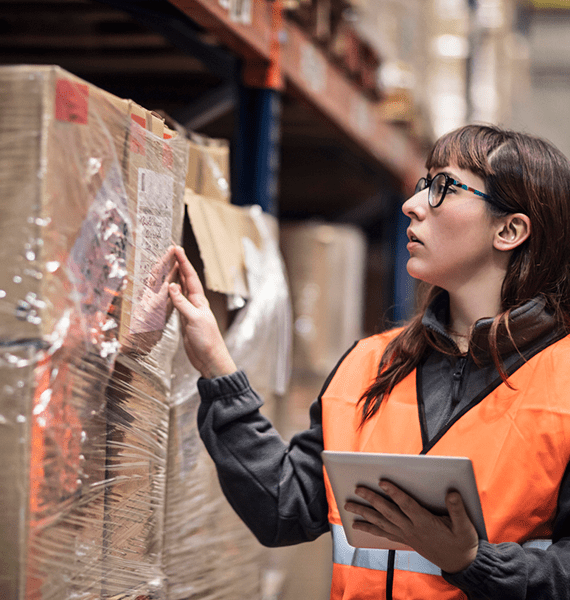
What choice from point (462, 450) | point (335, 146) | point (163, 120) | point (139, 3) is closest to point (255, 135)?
point (139, 3)

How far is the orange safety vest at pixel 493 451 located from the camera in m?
1.41

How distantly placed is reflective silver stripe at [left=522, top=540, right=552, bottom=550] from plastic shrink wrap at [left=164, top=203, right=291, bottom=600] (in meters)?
0.83

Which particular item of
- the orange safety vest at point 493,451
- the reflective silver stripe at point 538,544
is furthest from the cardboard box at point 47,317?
the reflective silver stripe at point 538,544

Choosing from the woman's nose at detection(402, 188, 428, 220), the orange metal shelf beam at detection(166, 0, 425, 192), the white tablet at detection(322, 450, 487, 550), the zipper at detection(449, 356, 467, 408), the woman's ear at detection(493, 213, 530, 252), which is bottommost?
the white tablet at detection(322, 450, 487, 550)

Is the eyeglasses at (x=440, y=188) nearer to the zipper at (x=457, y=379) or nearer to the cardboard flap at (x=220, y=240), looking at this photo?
the zipper at (x=457, y=379)

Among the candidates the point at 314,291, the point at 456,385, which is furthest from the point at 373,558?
the point at 314,291

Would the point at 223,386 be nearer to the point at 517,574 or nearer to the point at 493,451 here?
the point at 493,451

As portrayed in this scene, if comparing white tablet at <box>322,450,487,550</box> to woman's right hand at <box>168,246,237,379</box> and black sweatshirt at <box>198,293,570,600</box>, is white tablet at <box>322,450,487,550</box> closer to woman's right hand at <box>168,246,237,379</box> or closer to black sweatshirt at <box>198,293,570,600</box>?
black sweatshirt at <box>198,293,570,600</box>

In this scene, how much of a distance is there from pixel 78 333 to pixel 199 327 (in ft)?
1.28

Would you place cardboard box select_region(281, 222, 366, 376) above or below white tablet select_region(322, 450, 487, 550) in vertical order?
below

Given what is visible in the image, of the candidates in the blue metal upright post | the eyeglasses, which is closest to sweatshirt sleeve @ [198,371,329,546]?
the eyeglasses

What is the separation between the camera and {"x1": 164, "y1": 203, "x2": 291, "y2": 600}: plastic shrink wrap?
1.78 metres

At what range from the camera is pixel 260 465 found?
1.63 meters

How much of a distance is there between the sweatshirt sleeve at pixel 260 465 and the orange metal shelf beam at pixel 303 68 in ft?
3.56
